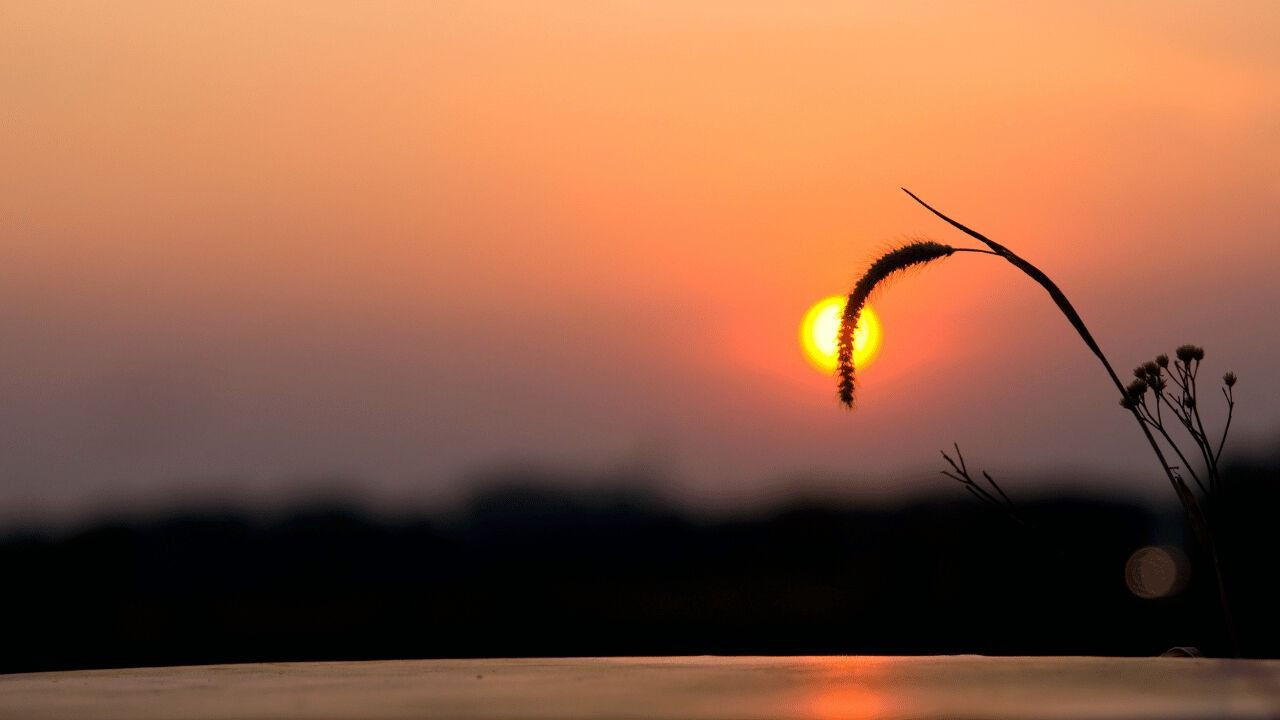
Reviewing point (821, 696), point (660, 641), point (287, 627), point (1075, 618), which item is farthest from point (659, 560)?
point (821, 696)

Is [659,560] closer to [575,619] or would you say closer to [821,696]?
[575,619]

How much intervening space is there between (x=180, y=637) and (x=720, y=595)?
5.77 m

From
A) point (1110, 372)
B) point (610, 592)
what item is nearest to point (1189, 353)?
point (1110, 372)

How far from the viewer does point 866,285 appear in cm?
577

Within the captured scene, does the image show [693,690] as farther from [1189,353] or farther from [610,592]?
[610,592]

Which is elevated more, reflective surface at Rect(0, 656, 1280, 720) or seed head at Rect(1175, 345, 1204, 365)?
seed head at Rect(1175, 345, 1204, 365)

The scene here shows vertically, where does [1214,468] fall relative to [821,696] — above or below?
above

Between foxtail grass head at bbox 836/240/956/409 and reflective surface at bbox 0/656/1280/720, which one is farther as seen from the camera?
foxtail grass head at bbox 836/240/956/409

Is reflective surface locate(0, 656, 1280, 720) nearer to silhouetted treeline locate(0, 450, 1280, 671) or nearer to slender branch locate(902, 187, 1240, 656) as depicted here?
slender branch locate(902, 187, 1240, 656)

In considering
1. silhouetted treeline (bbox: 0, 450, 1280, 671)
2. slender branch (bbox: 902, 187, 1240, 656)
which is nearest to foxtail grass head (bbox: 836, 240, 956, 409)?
slender branch (bbox: 902, 187, 1240, 656)

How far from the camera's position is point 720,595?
17.5 m

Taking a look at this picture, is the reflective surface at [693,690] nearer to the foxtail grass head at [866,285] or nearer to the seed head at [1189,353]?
the foxtail grass head at [866,285]

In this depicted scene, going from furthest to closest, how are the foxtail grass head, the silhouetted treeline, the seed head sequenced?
the silhouetted treeline, the seed head, the foxtail grass head

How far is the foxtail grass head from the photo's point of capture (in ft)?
18.5
